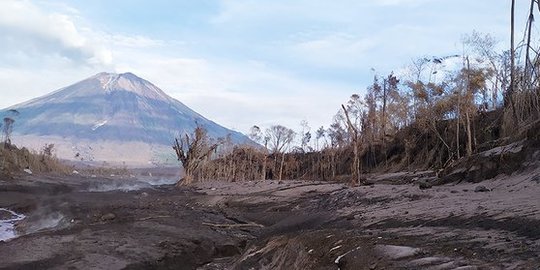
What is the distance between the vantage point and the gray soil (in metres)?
7.14

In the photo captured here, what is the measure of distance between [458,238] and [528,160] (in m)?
7.20

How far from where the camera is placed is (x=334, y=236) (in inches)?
412

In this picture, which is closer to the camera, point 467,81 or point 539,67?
point 539,67

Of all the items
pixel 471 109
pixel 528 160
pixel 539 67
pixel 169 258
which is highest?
pixel 471 109

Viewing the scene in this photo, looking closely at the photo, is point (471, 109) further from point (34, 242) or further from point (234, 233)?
point (34, 242)

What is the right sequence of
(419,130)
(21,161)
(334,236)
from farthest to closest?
(21,161) < (419,130) < (334,236)

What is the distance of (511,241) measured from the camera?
6.71 m

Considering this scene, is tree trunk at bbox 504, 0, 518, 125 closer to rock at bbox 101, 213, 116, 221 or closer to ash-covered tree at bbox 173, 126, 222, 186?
rock at bbox 101, 213, 116, 221

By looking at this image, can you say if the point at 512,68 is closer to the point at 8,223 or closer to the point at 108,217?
the point at 108,217

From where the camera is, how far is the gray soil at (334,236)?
281 inches

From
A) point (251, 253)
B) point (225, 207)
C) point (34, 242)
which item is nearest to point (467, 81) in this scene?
point (225, 207)

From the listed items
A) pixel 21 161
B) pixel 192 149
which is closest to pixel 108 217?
pixel 192 149

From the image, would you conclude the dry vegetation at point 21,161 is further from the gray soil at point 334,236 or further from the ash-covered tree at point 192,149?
the gray soil at point 334,236

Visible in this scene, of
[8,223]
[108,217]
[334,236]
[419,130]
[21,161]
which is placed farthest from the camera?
[21,161]
